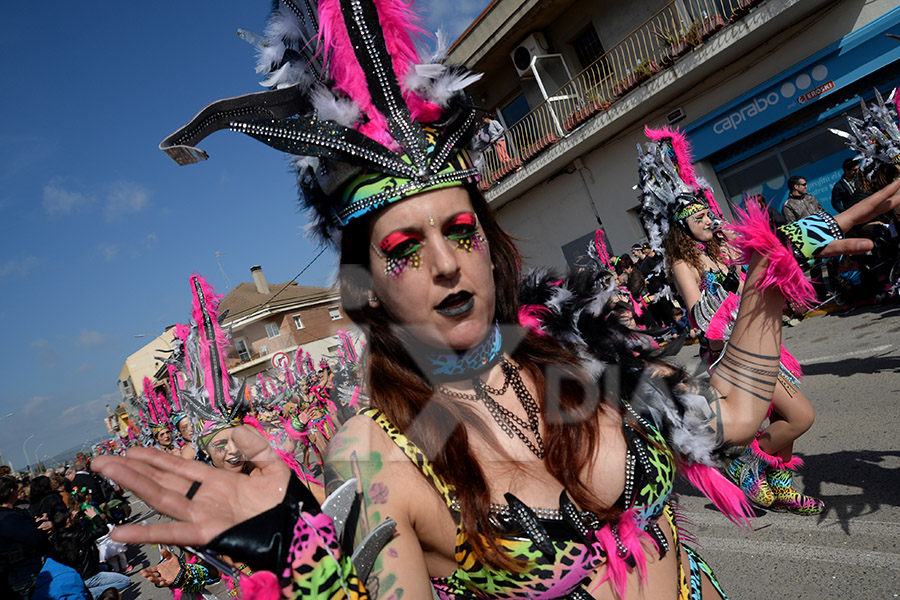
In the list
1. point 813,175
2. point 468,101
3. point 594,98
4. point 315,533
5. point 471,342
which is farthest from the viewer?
point 594,98

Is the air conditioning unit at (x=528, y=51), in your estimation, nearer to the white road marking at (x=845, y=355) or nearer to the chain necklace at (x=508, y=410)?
the white road marking at (x=845, y=355)

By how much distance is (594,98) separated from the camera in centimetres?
1347

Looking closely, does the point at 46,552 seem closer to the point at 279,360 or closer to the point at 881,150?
the point at 279,360

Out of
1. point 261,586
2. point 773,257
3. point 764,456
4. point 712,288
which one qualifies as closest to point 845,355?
point 712,288

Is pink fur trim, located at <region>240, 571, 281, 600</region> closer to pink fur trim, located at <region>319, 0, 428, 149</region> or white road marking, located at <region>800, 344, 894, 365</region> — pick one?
pink fur trim, located at <region>319, 0, 428, 149</region>

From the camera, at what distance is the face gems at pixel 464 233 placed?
1.46m

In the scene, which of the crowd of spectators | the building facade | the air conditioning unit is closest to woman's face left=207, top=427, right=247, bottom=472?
the crowd of spectators

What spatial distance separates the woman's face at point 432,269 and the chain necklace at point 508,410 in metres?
0.21

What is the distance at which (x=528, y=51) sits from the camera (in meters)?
14.8

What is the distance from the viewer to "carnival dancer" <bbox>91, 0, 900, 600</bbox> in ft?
4.36

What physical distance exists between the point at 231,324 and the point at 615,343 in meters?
Answer: 4.47

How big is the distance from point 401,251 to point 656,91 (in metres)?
12.1

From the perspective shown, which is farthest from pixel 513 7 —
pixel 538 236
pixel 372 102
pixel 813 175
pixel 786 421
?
pixel 372 102

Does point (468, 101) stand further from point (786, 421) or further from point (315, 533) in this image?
point (786, 421)
